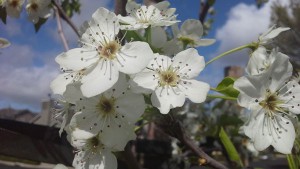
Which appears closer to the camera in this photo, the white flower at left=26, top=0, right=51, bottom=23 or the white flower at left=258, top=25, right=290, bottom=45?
the white flower at left=258, top=25, right=290, bottom=45

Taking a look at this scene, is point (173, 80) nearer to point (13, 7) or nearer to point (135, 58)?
point (135, 58)

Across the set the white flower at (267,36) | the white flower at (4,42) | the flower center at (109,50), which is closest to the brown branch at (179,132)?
the flower center at (109,50)

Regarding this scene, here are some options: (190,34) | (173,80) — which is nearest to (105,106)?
(173,80)

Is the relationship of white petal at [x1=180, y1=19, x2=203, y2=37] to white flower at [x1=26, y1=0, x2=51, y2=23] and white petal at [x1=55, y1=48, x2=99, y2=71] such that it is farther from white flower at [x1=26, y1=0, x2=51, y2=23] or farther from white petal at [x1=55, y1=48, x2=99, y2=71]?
white flower at [x1=26, y1=0, x2=51, y2=23]

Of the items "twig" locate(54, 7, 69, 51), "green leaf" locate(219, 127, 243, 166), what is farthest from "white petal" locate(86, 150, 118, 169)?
"twig" locate(54, 7, 69, 51)

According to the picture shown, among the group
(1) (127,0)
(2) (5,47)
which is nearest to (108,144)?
(1) (127,0)

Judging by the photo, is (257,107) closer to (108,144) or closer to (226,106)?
(108,144)
